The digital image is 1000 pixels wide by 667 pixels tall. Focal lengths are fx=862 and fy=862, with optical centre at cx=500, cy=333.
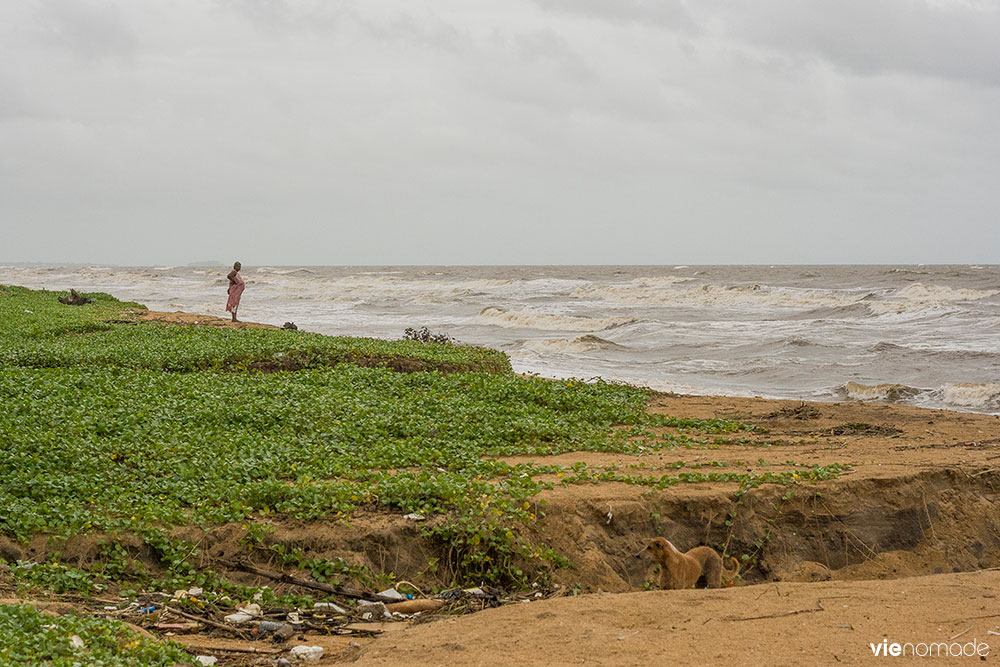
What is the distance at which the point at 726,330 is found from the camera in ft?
99.7

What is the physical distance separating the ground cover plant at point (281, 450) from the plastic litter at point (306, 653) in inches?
38.9

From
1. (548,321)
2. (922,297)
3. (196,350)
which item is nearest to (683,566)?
(196,350)

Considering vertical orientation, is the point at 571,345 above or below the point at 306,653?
above

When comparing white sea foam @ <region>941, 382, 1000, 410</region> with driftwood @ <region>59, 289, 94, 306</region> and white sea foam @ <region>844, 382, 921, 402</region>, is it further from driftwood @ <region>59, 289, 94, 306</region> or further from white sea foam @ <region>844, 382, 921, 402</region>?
driftwood @ <region>59, 289, 94, 306</region>

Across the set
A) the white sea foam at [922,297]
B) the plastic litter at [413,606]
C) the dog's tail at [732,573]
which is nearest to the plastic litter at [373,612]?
the plastic litter at [413,606]

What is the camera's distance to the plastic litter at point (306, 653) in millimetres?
5230

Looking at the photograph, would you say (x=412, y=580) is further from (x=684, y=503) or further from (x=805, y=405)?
(x=805, y=405)

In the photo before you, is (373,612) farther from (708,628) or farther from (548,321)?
(548,321)

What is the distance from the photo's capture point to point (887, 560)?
8258mm

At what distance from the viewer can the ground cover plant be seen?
262 inches

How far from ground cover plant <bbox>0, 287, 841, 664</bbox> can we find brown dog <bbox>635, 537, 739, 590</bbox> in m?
0.80

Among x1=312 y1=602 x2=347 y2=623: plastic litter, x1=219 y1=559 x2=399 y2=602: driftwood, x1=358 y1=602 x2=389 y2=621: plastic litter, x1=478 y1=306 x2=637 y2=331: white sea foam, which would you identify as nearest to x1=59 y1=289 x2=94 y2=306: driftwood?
x1=478 y1=306 x2=637 y2=331: white sea foam

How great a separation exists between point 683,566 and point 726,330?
2444 cm

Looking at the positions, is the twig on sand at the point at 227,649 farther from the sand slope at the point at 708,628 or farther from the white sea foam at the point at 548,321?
the white sea foam at the point at 548,321
